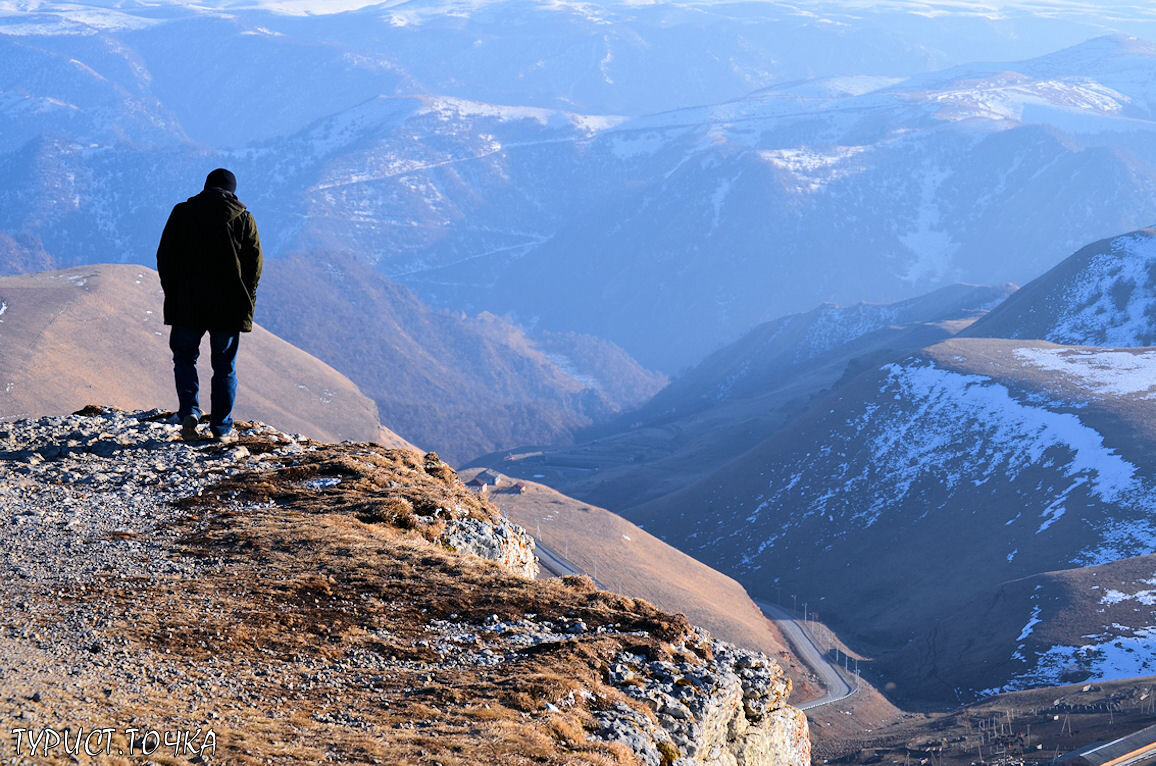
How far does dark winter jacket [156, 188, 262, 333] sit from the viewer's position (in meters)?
16.9

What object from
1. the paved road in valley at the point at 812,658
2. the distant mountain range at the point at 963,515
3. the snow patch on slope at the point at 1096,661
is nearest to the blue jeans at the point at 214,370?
the paved road in valley at the point at 812,658

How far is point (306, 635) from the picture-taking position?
14.3m

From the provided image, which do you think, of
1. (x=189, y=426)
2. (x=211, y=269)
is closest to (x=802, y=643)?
(x=189, y=426)

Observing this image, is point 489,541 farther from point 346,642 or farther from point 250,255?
point 346,642

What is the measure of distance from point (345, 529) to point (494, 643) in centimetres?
444

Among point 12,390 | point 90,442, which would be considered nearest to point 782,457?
point 12,390

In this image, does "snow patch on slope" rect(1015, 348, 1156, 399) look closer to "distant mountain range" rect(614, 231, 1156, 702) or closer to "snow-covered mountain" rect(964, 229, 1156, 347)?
"distant mountain range" rect(614, 231, 1156, 702)

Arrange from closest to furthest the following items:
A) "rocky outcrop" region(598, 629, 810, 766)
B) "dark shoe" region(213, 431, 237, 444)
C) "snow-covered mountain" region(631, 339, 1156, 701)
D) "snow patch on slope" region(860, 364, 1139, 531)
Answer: "rocky outcrop" region(598, 629, 810, 766) → "dark shoe" region(213, 431, 237, 444) → "snow-covered mountain" region(631, 339, 1156, 701) → "snow patch on slope" region(860, 364, 1139, 531)

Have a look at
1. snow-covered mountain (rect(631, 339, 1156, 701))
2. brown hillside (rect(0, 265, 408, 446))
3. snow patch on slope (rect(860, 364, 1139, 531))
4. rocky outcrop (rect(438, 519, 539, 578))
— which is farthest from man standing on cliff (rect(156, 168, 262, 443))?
snow patch on slope (rect(860, 364, 1139, 531))

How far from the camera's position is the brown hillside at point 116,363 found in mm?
127938

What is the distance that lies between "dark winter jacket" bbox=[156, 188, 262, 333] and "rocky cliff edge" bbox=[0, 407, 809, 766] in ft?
11.4

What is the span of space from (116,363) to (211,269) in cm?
13969

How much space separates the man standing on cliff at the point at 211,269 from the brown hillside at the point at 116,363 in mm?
104791

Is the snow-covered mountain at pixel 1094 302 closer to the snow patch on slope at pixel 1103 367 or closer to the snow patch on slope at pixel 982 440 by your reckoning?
the snow patch on slope at pixel 1103 367
